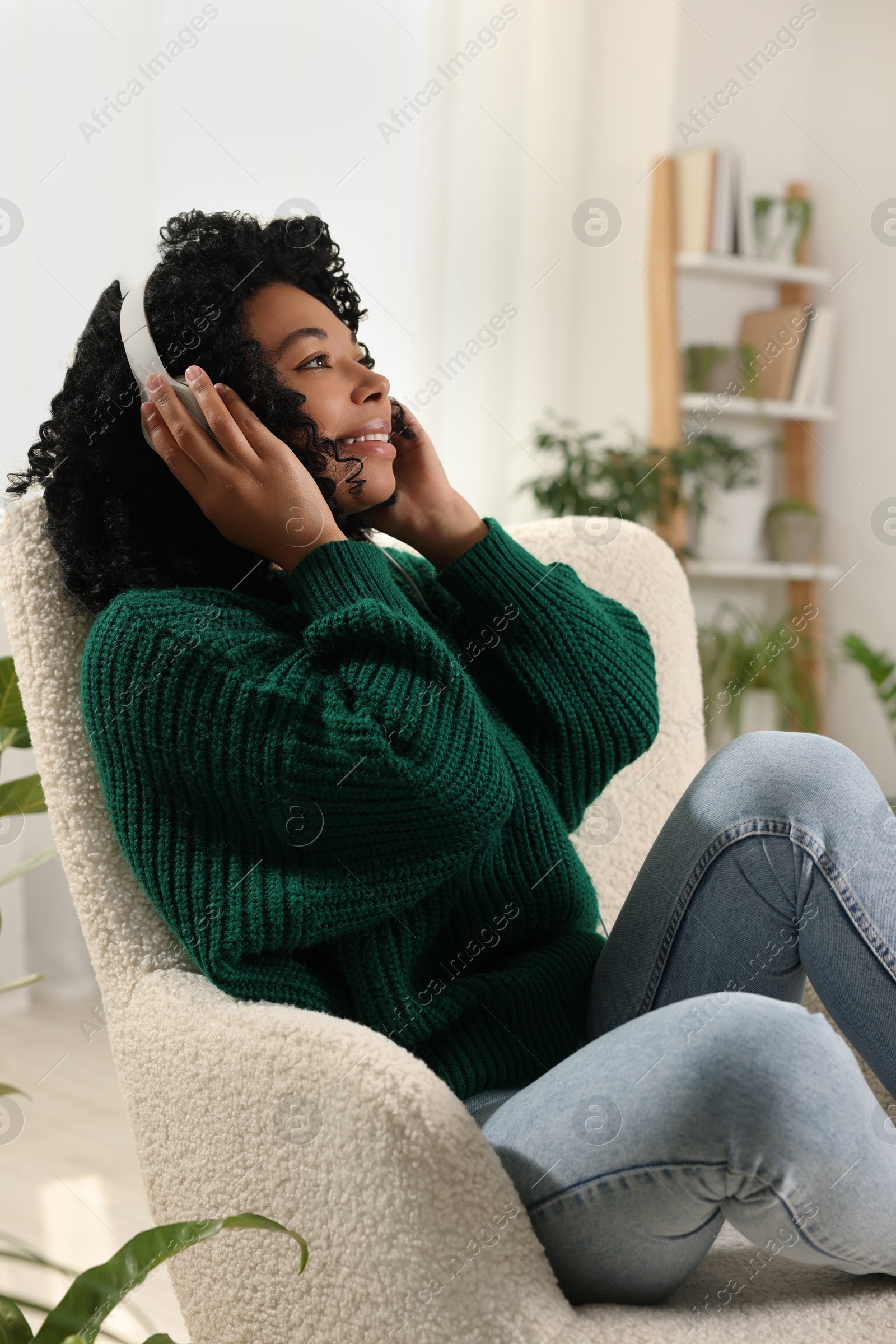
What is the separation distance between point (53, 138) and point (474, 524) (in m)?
1.39

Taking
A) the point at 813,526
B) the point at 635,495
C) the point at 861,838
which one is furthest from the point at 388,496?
the point at 813,526

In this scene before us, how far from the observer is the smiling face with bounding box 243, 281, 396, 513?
1.00 metres

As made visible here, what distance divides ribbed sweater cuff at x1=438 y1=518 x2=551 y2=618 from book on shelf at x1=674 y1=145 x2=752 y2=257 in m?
1.96

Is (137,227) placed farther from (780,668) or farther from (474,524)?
(780,668)

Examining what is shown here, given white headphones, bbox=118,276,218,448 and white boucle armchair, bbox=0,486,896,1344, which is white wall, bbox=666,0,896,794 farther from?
white boucle armchair, bbox=0,486,896,1344

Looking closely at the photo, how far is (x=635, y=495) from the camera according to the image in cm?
254

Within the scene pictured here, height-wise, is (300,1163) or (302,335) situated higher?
(302,335)

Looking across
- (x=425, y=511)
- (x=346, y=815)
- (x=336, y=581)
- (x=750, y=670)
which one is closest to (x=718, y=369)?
(x=750, y=670)

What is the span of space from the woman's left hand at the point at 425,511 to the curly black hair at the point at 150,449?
95 millimetres

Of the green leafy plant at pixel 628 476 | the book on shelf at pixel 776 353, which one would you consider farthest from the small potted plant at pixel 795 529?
the book on shelf at pixel 776 353

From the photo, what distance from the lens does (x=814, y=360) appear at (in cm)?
285

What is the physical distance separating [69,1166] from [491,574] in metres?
1.22

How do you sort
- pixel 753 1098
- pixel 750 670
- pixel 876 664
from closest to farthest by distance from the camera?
pixel 753 1098 < pixel 876 664 < pixel 750 670

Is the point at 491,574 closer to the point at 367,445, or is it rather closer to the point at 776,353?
the point at 367,445
